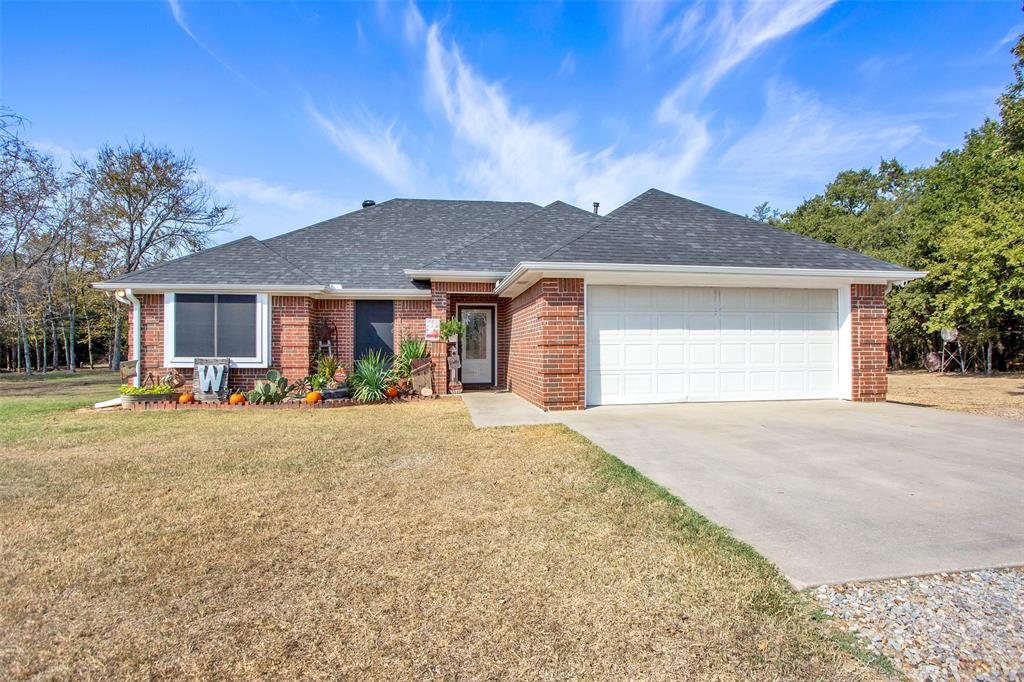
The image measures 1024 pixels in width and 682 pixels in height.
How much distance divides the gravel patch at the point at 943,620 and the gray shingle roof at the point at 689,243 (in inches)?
248

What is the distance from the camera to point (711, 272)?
28.1ft

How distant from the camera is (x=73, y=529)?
3512mm

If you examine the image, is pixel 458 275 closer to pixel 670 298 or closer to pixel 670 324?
pixel 670 298

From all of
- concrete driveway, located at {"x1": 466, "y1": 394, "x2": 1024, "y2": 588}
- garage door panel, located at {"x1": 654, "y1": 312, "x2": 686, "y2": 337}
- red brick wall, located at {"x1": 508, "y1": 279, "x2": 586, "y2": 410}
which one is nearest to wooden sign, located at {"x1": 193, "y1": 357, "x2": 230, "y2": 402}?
red brick wall, located at {"x1": 508, "y1": 279, "x2": 586, "y2": 410}

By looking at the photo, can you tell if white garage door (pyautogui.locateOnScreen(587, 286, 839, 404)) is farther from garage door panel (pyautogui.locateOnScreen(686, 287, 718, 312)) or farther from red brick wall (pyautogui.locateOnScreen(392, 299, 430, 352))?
red brick wall (pyautogui.locateOnScreen(392, 299, 430, 352))

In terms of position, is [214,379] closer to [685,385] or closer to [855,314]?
[685,385]

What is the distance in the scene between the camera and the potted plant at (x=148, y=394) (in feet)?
32.1

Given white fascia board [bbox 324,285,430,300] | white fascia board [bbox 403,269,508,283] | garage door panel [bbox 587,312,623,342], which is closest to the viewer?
garage door panel [bbox 587,312,623,342]

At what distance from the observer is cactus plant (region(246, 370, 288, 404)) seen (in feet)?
33.1

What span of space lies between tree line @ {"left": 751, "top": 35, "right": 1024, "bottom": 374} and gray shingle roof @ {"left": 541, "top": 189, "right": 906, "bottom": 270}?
7.84 metres

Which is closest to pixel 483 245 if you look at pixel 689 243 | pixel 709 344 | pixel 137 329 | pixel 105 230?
pixel 689 243

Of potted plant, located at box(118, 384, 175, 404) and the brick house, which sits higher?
the brick house

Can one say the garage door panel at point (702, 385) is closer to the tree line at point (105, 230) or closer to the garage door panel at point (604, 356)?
the garage door panel at point (604, 356)

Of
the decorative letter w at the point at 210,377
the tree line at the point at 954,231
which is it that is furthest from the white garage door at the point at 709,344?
the tree line at the point at 954,231
